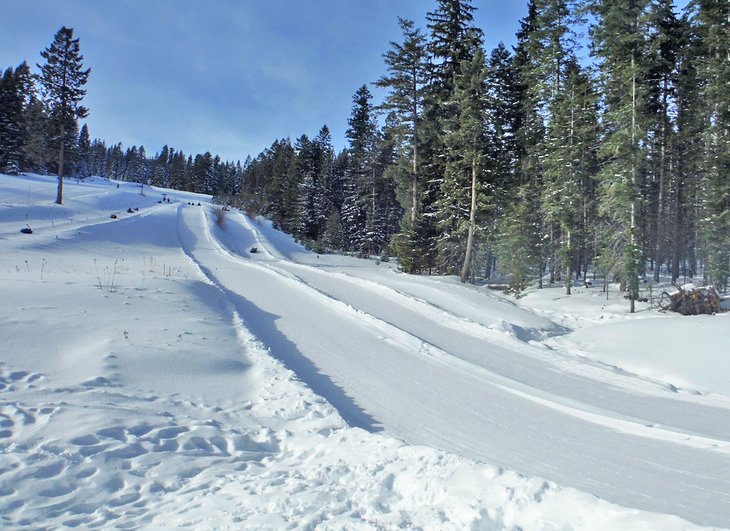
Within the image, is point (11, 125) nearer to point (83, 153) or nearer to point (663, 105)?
point (83, 153)

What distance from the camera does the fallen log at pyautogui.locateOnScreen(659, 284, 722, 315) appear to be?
1459 cm

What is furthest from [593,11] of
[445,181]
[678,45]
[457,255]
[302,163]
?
[302,163]

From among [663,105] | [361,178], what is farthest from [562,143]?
[361,178]

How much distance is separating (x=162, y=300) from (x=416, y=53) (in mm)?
21908

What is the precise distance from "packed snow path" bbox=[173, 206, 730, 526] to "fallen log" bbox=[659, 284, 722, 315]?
10394 mm

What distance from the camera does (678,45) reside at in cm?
2333

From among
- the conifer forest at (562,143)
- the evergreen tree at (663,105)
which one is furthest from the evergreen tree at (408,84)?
the evergreen tree at (663,105)

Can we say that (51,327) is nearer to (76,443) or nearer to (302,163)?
(76,443)

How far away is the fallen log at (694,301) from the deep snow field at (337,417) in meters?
3.78

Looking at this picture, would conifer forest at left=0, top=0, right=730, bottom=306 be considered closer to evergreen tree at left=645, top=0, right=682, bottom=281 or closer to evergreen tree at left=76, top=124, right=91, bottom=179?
evergreen tree at left=645, top=0, right=682, bottom=281

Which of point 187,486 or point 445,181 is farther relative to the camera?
point 445,181

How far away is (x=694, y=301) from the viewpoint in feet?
48.6

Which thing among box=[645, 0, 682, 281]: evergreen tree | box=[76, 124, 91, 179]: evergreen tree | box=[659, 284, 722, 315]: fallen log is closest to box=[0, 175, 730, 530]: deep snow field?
box=[659, 284, 722, 315]: fallen log

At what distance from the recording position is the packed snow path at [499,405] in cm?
398
